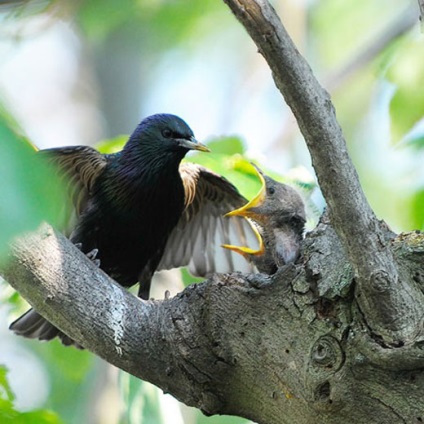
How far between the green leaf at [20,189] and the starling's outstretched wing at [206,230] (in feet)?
12.2

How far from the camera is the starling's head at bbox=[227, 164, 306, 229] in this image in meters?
4.09

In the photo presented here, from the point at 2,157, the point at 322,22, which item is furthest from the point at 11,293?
the point at 322,22

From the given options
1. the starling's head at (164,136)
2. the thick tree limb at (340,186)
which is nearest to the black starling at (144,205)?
the starling's head at (164,136)

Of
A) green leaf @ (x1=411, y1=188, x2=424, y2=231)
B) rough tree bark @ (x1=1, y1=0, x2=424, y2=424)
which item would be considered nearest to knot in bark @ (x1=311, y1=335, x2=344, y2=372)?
rough tree bark @ (x1=1, y1=0, x2=424, y2=424)

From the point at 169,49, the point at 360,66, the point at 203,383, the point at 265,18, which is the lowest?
the point at 203,383

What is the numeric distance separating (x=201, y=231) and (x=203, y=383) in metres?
2.21

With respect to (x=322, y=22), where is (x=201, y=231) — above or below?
below

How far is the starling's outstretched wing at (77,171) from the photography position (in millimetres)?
4547

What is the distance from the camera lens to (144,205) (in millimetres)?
4672

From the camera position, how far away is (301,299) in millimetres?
2855

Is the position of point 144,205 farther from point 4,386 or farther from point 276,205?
point 4,386

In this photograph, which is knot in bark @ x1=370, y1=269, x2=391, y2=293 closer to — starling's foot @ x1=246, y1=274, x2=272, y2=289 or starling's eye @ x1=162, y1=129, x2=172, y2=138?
starling's foot @ x1=246, y1=274, x2=272, y2=289

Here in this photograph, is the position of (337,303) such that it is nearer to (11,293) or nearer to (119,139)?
(11,293)

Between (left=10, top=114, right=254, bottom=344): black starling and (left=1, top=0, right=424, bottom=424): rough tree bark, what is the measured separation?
5.02ft
